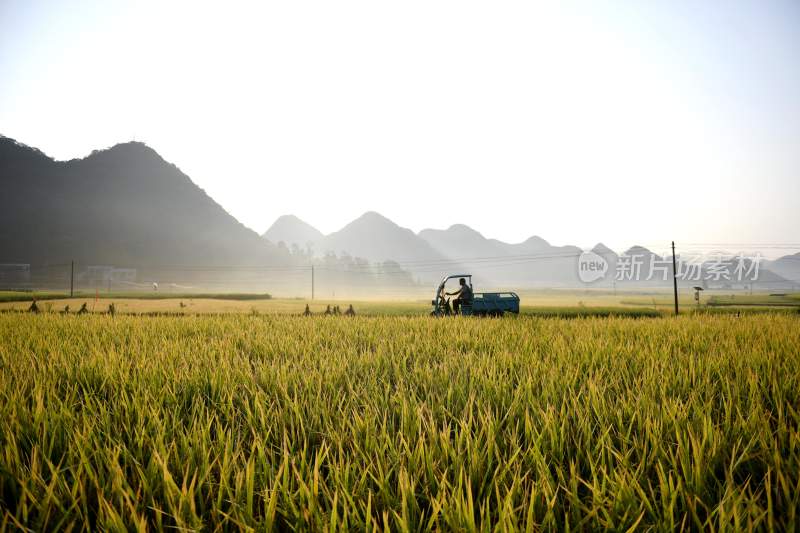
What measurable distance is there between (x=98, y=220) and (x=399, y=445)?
204 m

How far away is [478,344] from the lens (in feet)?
20.6

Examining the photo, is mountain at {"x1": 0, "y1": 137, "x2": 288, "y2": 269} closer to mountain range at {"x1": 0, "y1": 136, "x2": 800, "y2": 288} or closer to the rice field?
mountain range at {"x1": 0, "y1": 136, "x2": 800, "y2": 288}

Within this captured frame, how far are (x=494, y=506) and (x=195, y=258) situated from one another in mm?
191659

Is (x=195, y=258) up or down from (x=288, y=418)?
up

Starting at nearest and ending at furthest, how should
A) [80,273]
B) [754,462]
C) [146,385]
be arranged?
[754,462] → [146,385] → [80,273]

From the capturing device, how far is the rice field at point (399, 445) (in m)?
1.46

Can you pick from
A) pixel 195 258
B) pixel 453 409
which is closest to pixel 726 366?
pixel 453 409

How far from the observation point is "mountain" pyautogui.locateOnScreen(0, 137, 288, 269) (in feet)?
458

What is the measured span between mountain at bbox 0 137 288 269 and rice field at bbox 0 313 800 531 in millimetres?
177631

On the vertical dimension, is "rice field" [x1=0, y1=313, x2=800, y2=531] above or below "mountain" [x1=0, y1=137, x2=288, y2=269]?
below

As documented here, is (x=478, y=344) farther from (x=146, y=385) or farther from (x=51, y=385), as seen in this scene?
(x=51, y=385)

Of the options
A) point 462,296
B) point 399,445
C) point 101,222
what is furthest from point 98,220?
point 399,445

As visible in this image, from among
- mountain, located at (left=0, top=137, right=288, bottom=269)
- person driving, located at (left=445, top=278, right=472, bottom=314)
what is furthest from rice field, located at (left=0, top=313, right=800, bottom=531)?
mountain, located at (left=0, top=137, right=288, bottom=269)

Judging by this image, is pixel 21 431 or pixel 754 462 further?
pixel 21 431
